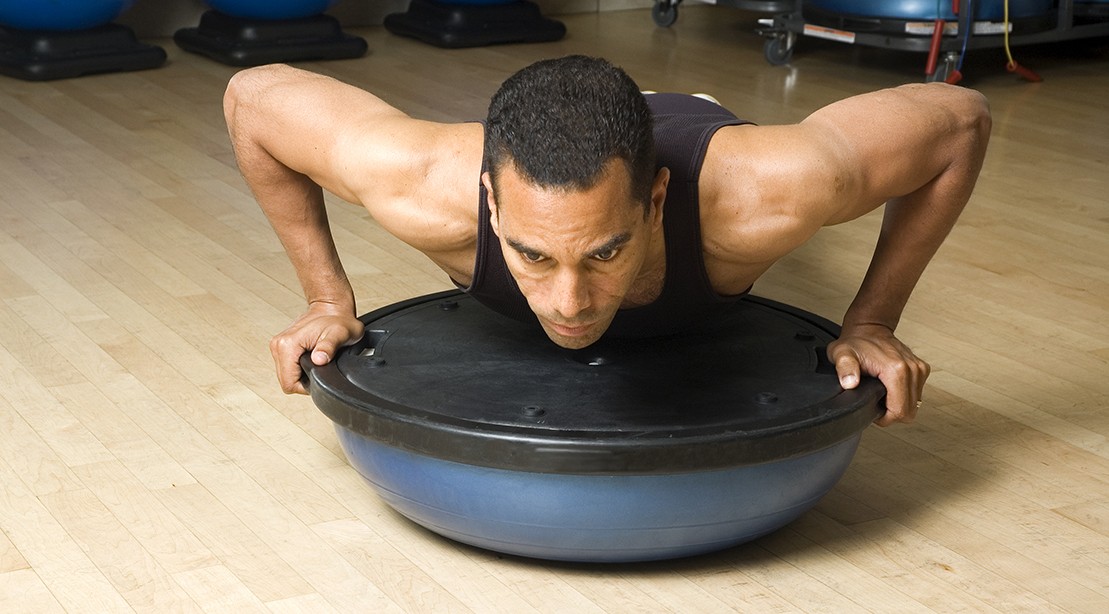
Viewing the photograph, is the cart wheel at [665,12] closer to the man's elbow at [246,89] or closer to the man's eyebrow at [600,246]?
the man's elbow at [246,89]

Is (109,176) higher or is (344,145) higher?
(344,145)

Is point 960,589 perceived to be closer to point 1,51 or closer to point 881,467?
point 881,467

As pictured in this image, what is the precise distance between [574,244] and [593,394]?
0.84ft

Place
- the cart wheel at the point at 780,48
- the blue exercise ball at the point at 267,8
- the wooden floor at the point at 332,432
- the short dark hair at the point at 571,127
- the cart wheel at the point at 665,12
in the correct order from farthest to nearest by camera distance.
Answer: the cart wheel at the point at 665,12
the cart wheel at the point at 780,48
the blue exercise ball at the point at 267,8
the wooden floor at the point at 332,432
the short dark hair at the point at 571,127

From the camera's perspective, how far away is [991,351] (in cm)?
217

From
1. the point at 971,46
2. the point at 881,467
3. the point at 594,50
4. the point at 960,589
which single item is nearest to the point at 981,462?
the point at 881,467

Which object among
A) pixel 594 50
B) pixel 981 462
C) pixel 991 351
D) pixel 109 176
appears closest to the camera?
pixel 981 462

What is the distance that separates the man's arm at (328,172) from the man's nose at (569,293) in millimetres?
217

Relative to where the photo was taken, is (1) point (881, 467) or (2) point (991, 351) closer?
(1) point (881, 467)

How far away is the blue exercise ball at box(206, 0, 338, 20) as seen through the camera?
4348mm

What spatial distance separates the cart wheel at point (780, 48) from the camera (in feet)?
14.9

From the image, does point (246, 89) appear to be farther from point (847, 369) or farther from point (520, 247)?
point (847, 369)

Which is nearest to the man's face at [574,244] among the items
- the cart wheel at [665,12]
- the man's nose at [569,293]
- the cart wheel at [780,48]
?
the man's nose at [569,293]

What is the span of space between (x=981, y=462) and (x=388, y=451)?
80cm
